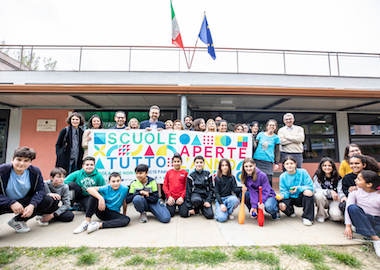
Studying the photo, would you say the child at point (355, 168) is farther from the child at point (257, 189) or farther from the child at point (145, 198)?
the child at point (145, 198)

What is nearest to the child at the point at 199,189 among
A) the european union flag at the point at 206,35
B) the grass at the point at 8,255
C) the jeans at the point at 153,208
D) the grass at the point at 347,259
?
the jeans at the point at 153,208

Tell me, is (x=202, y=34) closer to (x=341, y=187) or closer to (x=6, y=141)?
(x=341, y=187)

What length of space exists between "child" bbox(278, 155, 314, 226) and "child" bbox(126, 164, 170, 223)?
196 centimetres

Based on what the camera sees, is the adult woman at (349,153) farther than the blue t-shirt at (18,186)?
Yes

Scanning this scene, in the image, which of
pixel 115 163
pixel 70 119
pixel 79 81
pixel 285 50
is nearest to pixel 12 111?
pixel 79 81

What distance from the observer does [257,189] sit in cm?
321

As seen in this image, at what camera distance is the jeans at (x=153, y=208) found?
3025 mm

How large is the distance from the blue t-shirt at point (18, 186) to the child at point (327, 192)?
14.6 feet

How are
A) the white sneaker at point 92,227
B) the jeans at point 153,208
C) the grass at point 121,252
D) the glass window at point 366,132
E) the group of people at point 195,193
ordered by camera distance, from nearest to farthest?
the grass at point 121,252, the group of people at point 195,193, the white sneaker at point 92,227, the jeans at point 153,208, the glass window at point 366,132

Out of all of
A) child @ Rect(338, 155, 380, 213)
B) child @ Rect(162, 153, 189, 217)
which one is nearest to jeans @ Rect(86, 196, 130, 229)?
child @ Rect(162, 153, 189, 217)

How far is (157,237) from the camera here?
2512mm

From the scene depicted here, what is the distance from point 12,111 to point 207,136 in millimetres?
7953

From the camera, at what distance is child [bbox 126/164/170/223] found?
3.04 m

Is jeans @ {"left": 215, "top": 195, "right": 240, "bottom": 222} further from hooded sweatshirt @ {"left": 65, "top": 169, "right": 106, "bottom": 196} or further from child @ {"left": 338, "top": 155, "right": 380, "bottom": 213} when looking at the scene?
hooded sweatshirt @ {"left": 65, "top": 169, "right": 106, "bottom": 196}
